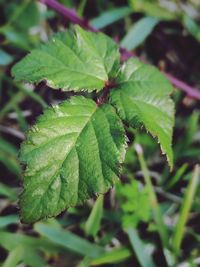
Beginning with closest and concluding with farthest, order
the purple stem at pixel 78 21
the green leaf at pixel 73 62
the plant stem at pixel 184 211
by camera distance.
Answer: the green leaf at pixel 73 62
the plant stem at pixel 184 211
the purple stem at pixel 78 21

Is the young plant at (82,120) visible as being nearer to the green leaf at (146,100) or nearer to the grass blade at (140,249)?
the green leaf at (146,100)

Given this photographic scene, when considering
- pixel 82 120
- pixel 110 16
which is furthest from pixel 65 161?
pixel 110 16

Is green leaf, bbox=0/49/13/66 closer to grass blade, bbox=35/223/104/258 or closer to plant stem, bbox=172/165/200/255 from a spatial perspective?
grass blade, bbox=35/223/104/258

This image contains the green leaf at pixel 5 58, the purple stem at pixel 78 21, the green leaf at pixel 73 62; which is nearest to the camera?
the green leaf at pixel 73 62

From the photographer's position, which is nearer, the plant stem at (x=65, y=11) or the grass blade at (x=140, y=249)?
the grass blade at (x=140, y=249)

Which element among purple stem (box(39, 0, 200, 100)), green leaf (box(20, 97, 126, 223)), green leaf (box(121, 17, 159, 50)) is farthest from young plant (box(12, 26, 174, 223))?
green leaf (box(121, 17, 159, 50))

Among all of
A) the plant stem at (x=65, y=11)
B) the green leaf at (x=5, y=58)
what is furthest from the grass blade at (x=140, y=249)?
the green leaf at (x=5, y=58)

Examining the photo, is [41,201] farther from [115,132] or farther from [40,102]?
[40,102]
